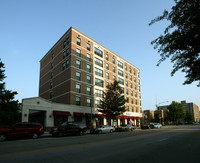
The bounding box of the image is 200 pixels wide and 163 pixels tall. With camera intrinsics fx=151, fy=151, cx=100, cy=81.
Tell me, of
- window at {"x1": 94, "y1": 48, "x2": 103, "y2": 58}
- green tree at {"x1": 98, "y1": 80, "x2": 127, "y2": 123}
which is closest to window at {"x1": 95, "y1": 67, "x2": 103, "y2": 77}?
window at {"x1": 94, "y1": 48, "x2": 103, "y2": 58}

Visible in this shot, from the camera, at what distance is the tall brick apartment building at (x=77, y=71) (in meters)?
32.1

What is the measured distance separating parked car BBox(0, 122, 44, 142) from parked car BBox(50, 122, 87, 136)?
231cm

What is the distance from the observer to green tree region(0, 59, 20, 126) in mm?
22375

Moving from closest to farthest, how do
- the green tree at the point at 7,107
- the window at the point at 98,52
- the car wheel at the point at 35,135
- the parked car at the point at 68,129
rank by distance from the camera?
the car wheel at the point at 35,135 → the parked car at the point at 68,129 → the green tree at the point at 7,107 → the window at the point at 98,52

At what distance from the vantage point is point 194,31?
18.1ft

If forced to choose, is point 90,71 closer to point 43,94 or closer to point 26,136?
point 43,94

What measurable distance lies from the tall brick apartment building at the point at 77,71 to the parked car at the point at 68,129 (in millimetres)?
6478

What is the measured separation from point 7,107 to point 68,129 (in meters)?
11.6

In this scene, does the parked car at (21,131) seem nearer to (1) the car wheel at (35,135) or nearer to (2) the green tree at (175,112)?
(1) the car wheel at (35,135)

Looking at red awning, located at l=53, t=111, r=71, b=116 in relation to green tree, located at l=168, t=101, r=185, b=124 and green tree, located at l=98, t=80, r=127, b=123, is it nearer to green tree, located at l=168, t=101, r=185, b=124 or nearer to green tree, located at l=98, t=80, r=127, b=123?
green tree, located at l=98, t=80, r=127, b=123

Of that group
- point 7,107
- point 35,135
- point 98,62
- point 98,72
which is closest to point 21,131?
point 35,135

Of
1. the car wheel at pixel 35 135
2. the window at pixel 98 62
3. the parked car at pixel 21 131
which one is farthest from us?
the window at pixel 98 62

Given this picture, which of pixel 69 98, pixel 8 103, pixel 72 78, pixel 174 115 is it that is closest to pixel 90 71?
pixel 72 78

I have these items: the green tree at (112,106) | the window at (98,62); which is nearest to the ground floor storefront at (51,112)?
the green tree at (112,106)
